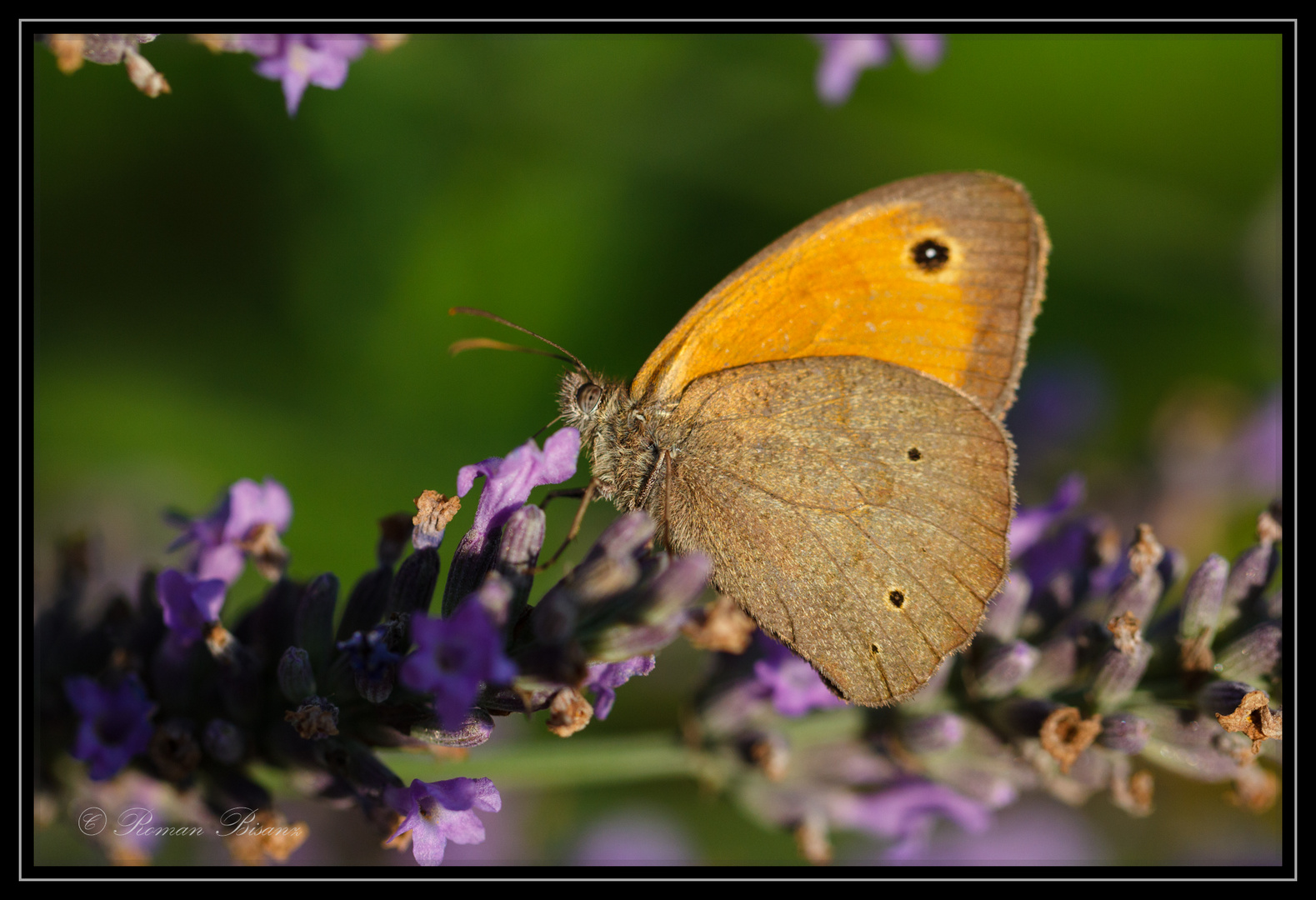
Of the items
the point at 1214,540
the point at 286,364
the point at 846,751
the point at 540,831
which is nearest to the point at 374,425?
the point at 286,364

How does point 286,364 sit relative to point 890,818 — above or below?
above

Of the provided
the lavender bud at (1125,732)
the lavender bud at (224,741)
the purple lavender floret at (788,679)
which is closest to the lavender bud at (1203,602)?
the lavender bud at (1125,732)

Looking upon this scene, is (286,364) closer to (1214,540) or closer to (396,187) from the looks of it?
(396,187)

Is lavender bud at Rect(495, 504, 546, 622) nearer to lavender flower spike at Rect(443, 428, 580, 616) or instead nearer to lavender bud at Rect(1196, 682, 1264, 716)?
lavender flower spike at Rect(443, 428, 580, 616)

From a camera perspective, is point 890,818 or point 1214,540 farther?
point 1214,540

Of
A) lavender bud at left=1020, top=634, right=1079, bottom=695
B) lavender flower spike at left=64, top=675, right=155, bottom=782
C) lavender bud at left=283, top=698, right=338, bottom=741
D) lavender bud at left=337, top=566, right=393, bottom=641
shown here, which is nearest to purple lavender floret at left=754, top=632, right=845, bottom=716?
lavender bud at left=1020, top=634, right=1079, bottom=695

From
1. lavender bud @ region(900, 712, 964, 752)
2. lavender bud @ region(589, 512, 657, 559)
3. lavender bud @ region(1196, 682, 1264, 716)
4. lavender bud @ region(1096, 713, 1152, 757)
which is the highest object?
lavender bud @ region(589, 512, 657, 559)
